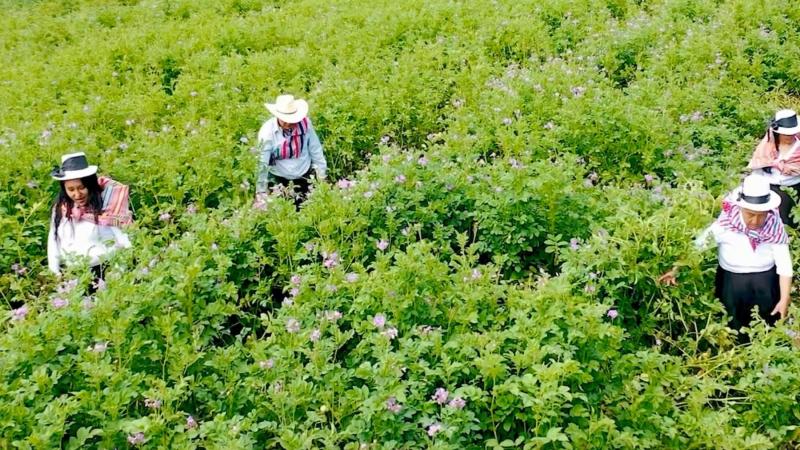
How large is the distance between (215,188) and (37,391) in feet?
9.76

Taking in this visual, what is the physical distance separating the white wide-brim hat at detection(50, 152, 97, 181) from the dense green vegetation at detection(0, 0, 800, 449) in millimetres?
603

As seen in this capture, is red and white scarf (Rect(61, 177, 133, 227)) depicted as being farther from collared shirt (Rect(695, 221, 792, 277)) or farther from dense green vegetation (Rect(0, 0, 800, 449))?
collared shirt (Rect(695, 221, 792, 277))

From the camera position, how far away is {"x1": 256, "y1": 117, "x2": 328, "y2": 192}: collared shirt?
6.41 m

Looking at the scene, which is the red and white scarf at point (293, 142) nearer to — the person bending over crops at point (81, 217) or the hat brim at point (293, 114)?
the hat brim at point (293, 114)

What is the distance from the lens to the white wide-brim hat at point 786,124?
583 centimetres

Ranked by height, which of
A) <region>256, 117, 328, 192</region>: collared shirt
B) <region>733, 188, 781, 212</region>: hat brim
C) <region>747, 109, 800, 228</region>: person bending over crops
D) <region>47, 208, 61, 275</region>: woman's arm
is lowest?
<region>47, 208, 61, 275</region>: woman's arm

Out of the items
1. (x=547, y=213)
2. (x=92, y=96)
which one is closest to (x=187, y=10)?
(x=92, y=96)

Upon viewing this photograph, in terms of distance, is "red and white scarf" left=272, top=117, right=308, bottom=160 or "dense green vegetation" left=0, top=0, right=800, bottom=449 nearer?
"dense green vegetation" left=0, top=0, right=800, bottom=449

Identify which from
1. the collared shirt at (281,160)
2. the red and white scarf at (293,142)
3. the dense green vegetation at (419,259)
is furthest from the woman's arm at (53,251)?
the red and white scarf at (293,142)

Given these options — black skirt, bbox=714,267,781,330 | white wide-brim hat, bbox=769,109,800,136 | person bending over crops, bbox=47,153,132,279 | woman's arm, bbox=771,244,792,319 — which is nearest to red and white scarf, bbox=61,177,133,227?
person bending over crops, bbox=47,153,132,279

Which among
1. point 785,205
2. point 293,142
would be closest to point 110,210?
point 293,142

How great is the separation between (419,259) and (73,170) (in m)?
3.06

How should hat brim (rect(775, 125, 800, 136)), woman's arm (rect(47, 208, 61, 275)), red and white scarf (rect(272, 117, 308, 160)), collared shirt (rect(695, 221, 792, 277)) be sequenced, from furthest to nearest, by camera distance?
red and white scarf (rect(272, 117, 308, 160)) → hat brim (rect(775, 125, 800, 136)) → woman's arm (rect(47, 208, 61, 275)) → collared shirt (rect(695, 221, 792, 277))

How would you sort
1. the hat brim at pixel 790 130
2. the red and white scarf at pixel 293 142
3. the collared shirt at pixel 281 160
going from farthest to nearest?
the red and white scarf at pixel 293 142
the collared shirt at pixel 281 160
the hat brim at pixel 790 130
